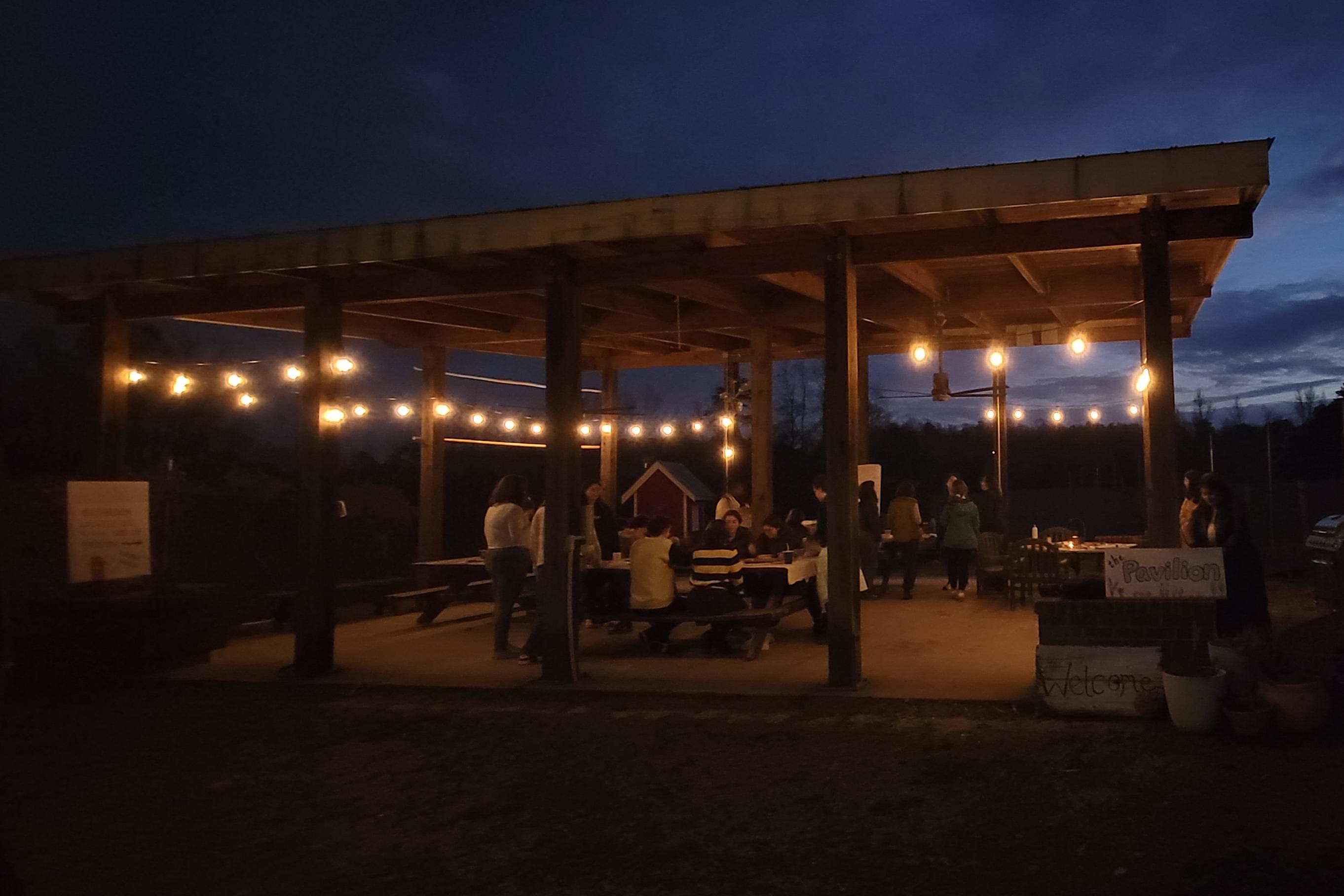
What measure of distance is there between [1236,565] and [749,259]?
411cm

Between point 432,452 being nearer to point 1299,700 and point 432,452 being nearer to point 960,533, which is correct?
point 960,533

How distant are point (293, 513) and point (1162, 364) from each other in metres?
12.3

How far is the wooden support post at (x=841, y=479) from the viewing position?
7.49 m

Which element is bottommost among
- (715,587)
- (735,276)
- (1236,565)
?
(715,587)

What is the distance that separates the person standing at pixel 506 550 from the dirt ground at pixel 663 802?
1.74 meters

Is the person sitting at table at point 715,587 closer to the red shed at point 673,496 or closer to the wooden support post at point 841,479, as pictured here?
the wooden support post at point 841,479

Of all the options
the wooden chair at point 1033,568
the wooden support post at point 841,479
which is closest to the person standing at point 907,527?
the wooden chair at point 1033,568

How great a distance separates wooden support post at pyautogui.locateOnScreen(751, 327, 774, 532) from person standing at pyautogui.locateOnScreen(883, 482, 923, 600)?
166 cm

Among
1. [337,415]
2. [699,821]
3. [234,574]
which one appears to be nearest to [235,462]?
[234,574]

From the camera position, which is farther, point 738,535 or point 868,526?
point 868,526

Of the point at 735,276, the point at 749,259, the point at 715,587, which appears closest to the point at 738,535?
the point at 715,587

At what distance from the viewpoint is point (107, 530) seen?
8.83m

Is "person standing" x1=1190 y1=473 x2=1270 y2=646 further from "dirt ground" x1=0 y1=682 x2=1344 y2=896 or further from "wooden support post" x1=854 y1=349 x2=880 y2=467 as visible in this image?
"wooden support post" x1=854 y1=349 x2=880 y2=467

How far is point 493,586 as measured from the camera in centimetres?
916
